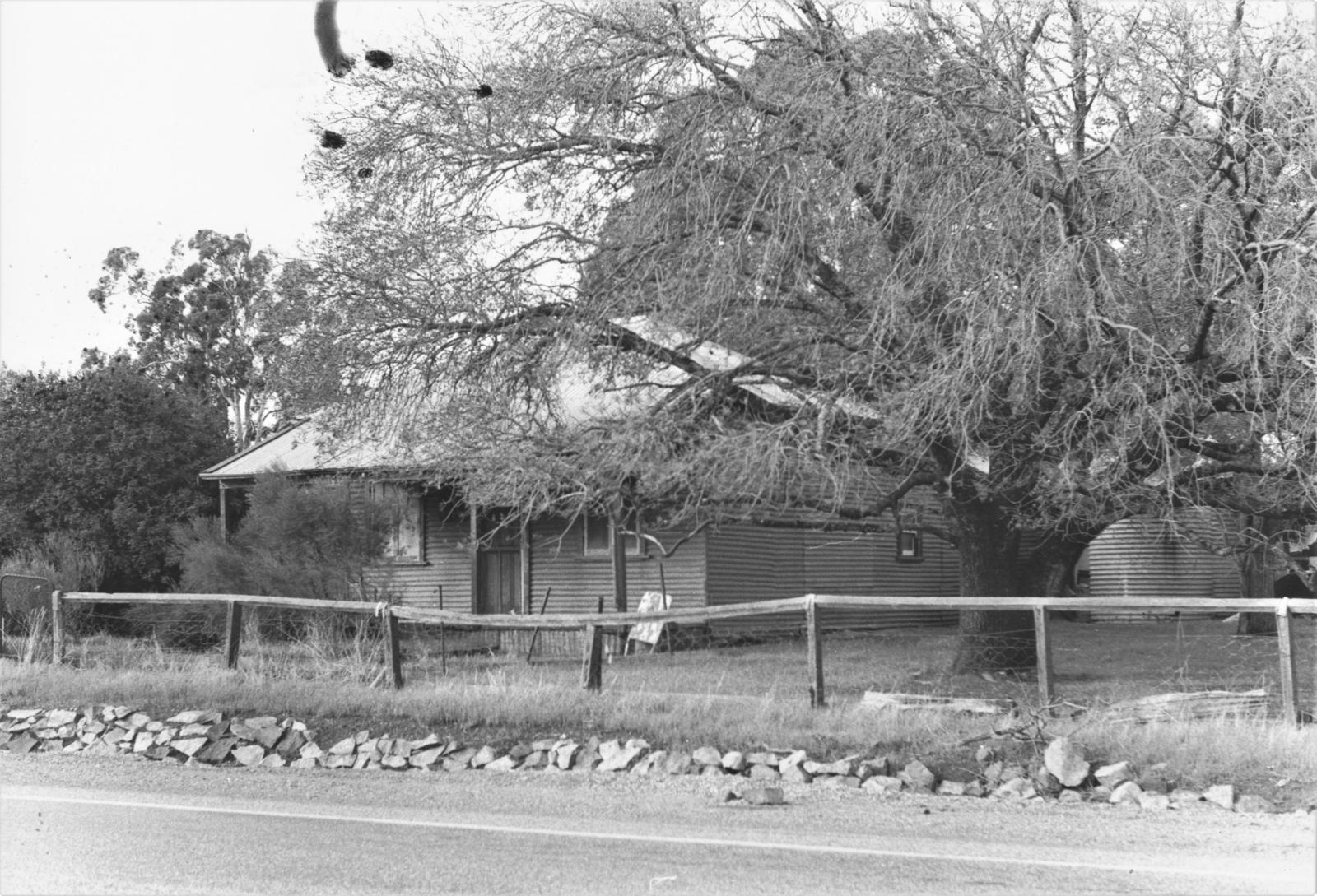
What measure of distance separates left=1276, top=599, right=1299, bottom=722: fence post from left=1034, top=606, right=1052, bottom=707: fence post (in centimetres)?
184

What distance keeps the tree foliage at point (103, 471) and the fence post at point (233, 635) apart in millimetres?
12530

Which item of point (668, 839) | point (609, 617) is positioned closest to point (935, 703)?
point (609, 617)

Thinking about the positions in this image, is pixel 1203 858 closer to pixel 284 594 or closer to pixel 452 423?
pixel 452 423

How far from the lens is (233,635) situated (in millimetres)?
15391

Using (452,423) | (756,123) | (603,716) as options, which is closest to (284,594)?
(452,423)

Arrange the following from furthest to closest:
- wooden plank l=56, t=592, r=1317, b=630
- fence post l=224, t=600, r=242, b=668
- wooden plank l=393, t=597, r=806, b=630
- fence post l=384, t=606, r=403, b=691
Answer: fence post l=224, t=600, r=242, b=668 < fence post l=384, t=606, r=403, b=691 < wooden plank l=393, t=597, r=806, b=630 < wooden plank l=56, t=592, r=1317, b=630

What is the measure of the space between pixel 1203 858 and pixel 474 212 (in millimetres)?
9849

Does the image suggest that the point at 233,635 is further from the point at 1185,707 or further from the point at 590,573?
the point at 590,573

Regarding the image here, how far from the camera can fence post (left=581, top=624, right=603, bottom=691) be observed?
539 inches

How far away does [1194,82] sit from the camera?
40.4 ft

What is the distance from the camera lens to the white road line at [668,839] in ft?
24.7

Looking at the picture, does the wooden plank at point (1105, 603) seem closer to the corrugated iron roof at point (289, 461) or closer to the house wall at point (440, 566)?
the corrugated iron roof at point (289, 461)

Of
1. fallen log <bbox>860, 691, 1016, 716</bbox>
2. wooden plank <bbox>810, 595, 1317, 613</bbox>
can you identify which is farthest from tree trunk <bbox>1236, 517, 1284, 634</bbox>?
fallen log <bbox>860, 691, 1016, 716</bbox>

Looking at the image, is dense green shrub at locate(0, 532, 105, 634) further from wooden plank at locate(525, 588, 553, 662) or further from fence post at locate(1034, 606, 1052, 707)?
fence post at locate(1034, 606, 1052, 707)
